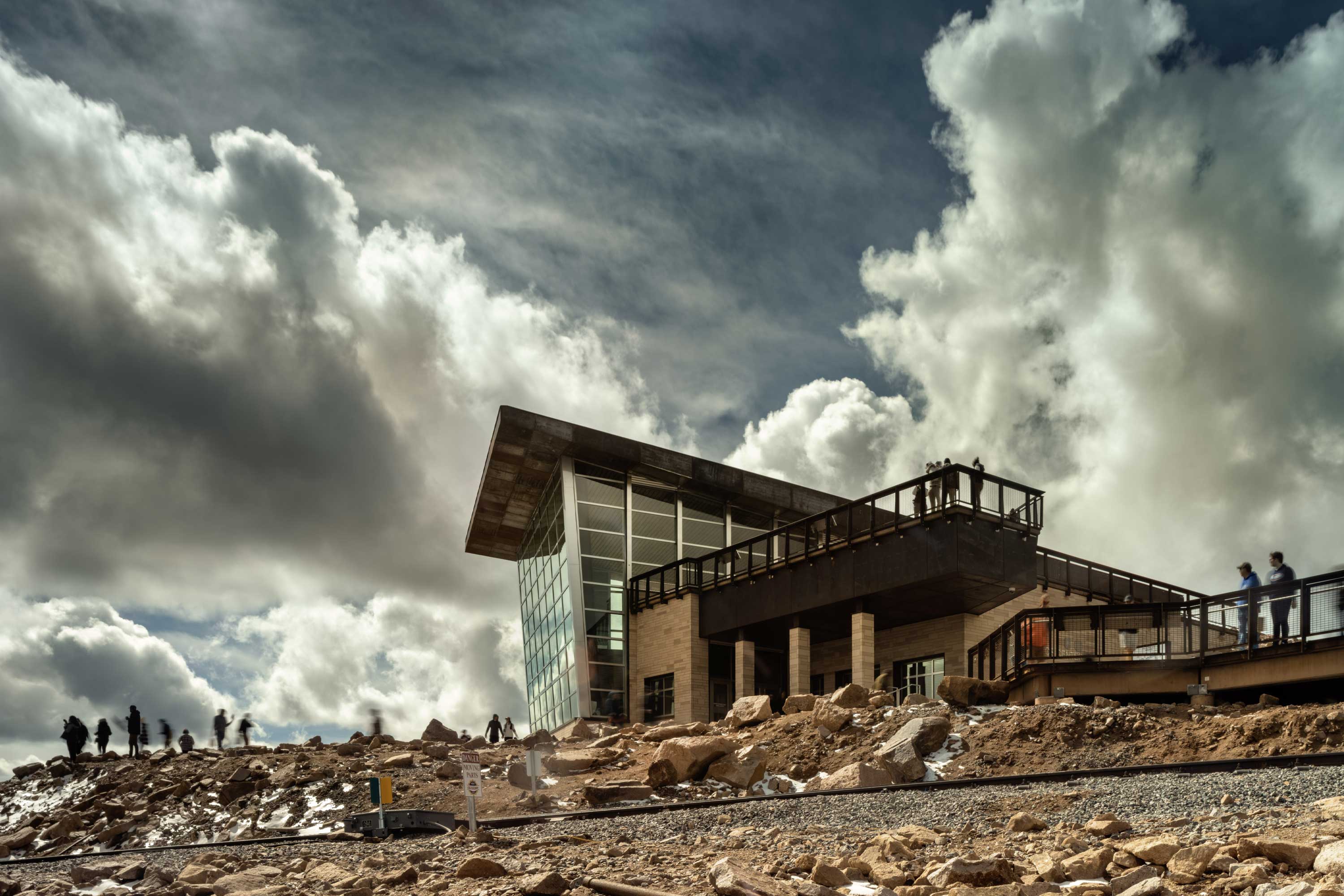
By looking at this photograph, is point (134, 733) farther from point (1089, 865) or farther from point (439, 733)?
point (1089, 865)

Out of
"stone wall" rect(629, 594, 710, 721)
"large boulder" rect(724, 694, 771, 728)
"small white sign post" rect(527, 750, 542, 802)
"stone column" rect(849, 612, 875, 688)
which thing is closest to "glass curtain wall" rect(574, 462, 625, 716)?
"stone wall" rect(629, 594, 710, 721)

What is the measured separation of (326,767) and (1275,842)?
20160 millimetres

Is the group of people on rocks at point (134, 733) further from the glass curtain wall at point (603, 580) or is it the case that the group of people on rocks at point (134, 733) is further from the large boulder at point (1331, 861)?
the large boulder at point (1331, 861)

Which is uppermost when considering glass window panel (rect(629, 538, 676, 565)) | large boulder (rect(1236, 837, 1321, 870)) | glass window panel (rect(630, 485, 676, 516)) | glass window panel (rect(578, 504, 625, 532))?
glass window panel (rect(630, 485, 676, 516))

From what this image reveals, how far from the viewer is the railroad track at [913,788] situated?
11594 millimetres

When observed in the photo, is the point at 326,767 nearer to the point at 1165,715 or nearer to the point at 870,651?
the point at 870,651

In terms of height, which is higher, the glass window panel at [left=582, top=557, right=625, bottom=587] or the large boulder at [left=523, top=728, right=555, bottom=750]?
the glass window panel at [left=582, top=557, right=625, bottom=587]

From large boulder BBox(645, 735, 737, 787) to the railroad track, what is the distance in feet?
3.82

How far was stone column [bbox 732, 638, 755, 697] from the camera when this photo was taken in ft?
107

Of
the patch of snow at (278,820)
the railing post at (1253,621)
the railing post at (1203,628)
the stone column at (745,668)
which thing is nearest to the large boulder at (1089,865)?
the railing post at (1253,621)

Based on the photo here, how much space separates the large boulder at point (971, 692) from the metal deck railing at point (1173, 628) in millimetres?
1404

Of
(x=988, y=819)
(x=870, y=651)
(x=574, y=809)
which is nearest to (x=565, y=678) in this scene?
(x=870, y=651)

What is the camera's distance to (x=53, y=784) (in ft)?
90.6

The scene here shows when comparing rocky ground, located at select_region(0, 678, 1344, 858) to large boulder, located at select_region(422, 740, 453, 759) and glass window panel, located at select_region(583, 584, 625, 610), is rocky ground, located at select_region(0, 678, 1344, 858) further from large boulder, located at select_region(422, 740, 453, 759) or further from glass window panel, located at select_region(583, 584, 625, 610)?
glass window panel, located at select_region(583, 584, 625, 610)
